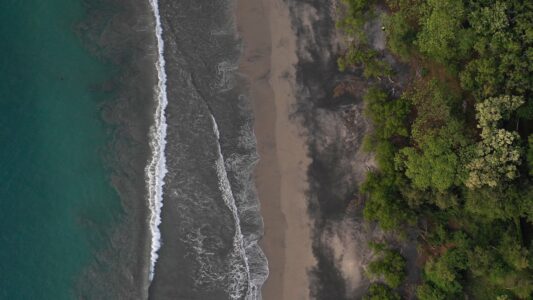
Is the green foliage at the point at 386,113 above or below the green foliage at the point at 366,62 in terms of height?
below

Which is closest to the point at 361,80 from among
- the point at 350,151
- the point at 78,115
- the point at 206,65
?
the point at 350,151

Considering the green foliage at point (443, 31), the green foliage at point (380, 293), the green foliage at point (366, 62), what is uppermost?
the green foliage at point (443, 31)

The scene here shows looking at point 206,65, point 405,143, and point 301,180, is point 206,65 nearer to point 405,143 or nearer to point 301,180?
point 301,180

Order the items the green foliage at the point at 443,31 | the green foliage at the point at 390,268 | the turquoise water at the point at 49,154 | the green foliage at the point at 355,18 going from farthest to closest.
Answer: the green foliage at the point at 355,18 → the turquoise water at the point at 49,154 → the green foliage at the point at 390,268 → the green foliage at the point at 443,31

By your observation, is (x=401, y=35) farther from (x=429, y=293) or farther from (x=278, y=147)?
(x=429, y=293)

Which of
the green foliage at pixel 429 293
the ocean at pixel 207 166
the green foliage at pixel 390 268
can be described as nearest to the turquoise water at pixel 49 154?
the ocean at pixel 207 166

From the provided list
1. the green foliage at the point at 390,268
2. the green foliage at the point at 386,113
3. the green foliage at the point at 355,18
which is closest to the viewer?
the green foliage at the point at 390,268

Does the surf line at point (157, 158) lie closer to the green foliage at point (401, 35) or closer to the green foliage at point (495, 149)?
the green foliage at point (401, 35)
